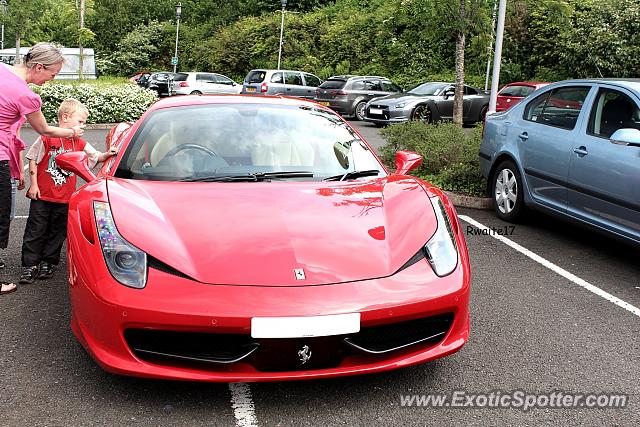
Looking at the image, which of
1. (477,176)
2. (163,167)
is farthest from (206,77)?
(163,167)

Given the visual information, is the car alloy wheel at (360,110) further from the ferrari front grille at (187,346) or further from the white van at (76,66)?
the ferrari front grille at (187,346)

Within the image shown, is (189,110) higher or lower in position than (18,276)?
higher

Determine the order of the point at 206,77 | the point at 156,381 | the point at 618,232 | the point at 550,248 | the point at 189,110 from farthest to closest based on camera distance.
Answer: the point at 206,77 → the point at 550,248 → the point at 618,232 → the point at 189,110 → the point at 156,381

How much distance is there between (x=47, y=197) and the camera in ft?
15.7

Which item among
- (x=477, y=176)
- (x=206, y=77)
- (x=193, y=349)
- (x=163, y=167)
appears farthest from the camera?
(x=206, y=77)

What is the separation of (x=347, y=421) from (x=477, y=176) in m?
5.97

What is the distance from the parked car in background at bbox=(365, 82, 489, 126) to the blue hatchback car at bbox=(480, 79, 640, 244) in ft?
38.8

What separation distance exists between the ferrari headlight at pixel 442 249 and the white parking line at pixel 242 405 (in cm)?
103

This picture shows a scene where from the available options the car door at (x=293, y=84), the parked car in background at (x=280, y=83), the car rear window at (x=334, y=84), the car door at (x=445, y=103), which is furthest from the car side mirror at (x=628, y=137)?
the car door at (x=293, y=84)

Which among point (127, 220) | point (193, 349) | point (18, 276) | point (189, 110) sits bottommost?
point (18, 276)

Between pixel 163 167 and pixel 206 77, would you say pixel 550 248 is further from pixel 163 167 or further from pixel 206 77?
pixel 206 77

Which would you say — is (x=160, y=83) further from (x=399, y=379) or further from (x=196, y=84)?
(x=399, y=379)

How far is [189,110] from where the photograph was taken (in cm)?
438

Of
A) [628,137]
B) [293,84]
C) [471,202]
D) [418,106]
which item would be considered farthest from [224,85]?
[628,137]
